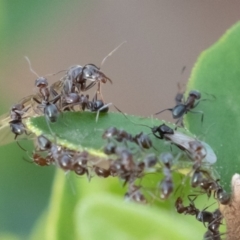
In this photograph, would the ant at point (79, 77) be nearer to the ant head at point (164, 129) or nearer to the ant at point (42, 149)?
the ant at point (42, 149)

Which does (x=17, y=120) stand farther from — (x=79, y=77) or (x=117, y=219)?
(x=117, y=219)

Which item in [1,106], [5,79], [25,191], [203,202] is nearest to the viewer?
[203,202]

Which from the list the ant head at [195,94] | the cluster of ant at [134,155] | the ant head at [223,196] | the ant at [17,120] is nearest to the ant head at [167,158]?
the cluster of ant at [134,155]

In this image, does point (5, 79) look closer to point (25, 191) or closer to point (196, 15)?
point (25, 191)

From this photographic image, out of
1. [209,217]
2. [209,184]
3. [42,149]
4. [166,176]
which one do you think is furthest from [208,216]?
[42,149]

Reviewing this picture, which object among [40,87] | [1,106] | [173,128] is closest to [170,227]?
[173,128]

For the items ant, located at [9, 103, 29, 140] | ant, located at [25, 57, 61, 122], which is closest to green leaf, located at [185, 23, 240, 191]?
ant, located at [25, 57, 61, 122]

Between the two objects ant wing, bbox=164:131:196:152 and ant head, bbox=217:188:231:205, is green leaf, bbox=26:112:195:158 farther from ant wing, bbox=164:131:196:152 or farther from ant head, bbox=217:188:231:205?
ant head, bbox=217:188:231:205
